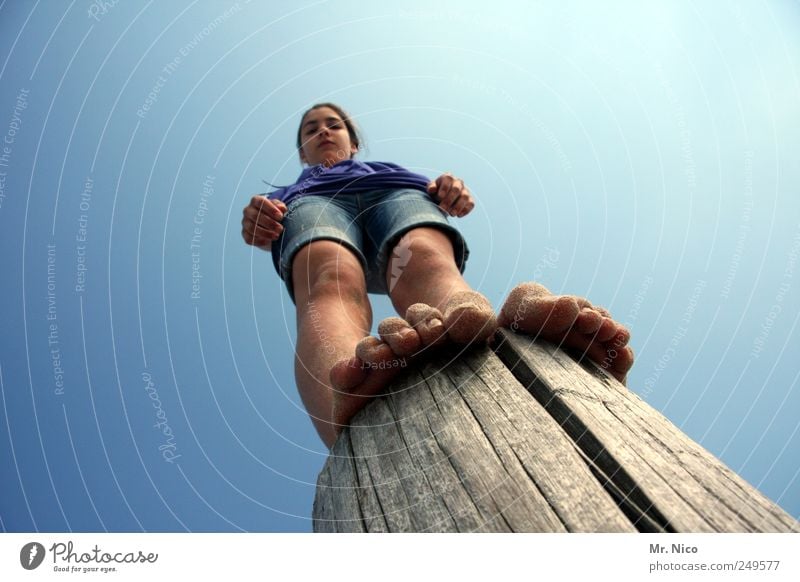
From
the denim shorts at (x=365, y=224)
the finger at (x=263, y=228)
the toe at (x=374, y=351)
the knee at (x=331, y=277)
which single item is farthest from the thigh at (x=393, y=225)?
the toe at (x=374, y=351)

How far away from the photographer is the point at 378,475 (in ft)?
3.15

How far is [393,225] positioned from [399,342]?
87 cm

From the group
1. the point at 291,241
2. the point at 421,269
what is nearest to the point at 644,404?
the point at 421,269

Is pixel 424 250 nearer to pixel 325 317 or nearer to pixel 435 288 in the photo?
pixel 435 288

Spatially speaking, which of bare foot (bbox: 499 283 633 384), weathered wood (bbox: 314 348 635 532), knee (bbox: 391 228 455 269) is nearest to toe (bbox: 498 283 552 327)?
bare foot (bbox: 499 283 633 384)

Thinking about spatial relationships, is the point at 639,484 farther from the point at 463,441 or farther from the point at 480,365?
the point at 480,365

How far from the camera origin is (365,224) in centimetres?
210

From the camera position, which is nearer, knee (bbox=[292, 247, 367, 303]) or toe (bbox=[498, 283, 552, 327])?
toe (bbox=[498, 283, 552, 327])

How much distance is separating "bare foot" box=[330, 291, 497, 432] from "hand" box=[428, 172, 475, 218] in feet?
3.41

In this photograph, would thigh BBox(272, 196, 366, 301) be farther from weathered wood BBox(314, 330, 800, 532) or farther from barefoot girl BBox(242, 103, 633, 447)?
weathered wood BBox(314, 330, 800, 532)

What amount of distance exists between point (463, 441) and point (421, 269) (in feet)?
2.59

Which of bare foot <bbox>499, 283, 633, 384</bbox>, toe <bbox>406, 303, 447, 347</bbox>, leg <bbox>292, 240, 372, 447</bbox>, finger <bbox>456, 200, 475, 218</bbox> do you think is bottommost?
leg <bbox>292, 240, 372, 447</bbox>

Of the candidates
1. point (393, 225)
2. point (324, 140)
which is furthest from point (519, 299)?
point (324, 140)

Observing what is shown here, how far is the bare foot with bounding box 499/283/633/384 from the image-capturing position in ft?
3.78
